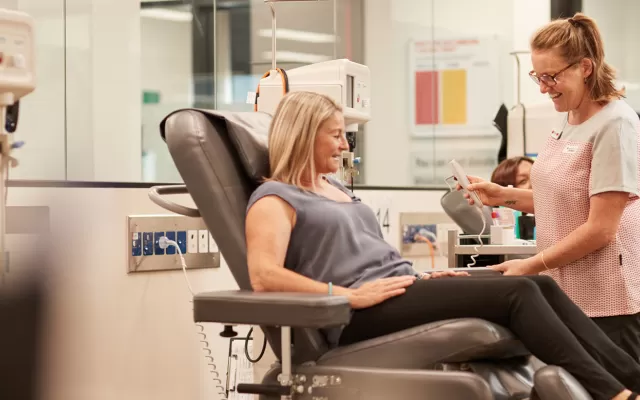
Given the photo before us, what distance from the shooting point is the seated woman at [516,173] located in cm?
388

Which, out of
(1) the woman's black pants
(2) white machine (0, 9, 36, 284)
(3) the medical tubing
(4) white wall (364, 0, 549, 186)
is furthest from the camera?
(4) white wall (364, 0, 549, 186)

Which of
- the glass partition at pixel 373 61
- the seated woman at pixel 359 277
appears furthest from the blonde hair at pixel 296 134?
the glass partition at pixel 373 61

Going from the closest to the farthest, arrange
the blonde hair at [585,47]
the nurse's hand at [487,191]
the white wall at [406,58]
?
the blonde hair at [585,47] → the nurse's hand at [487,191] → the white wall at [406,58]

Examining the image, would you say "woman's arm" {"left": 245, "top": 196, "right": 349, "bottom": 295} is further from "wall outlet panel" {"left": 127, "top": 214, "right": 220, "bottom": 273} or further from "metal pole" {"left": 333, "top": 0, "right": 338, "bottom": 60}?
"metal pole" {"left": 333, "top": 0, "right": 338, "bottom": 60}

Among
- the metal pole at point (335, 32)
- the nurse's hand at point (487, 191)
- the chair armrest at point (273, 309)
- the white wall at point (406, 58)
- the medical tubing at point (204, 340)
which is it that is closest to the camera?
the chair armrest at point (273, 309)

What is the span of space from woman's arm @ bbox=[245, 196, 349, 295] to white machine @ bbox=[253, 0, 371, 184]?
0.89 meters

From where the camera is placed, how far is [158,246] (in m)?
2.93

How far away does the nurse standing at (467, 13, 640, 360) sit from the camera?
7.30 ft

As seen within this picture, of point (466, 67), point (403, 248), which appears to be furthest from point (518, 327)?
point (466, 67)

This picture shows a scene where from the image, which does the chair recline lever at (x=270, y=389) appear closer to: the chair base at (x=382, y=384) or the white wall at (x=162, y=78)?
the chair base at (x=382, y=384)

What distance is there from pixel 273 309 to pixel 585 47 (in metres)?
1.10

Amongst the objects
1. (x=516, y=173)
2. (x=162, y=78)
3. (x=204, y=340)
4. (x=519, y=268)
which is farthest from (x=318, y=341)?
(x=162, y=78)

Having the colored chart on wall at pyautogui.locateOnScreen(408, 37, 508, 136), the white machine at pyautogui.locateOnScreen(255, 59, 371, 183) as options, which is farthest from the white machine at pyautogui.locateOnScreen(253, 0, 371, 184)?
the colored chart on wall at pyautogui.locateOnScreen(408, 37, 508, 136)

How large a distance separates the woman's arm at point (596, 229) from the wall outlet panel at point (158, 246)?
1.27 meters
